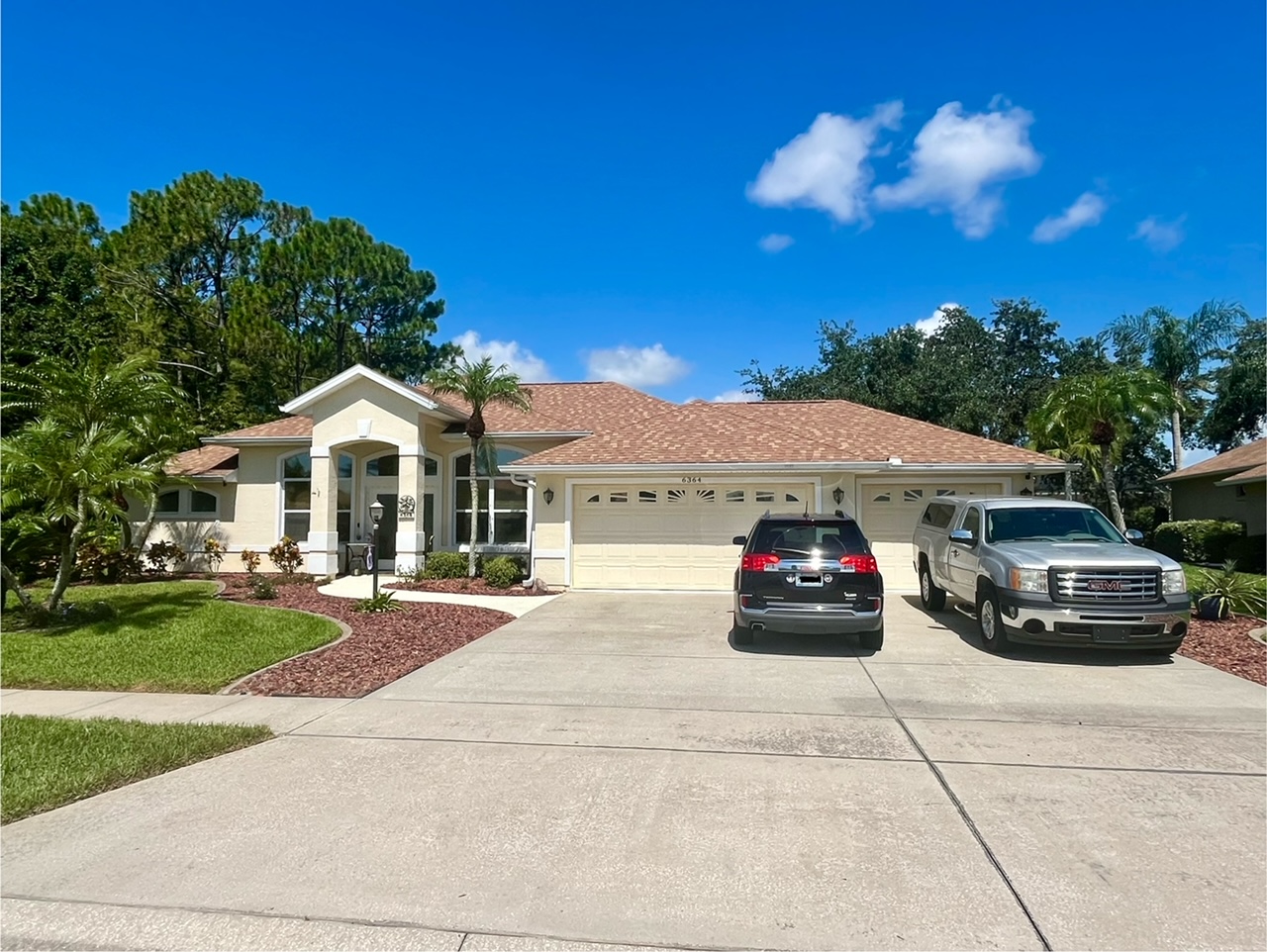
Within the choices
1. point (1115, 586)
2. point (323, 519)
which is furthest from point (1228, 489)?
point (323, 519)

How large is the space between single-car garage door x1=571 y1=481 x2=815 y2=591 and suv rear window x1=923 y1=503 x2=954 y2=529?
237 cm

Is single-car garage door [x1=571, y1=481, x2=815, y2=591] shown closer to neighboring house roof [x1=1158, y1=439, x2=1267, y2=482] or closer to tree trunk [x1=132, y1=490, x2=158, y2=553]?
tree trunk [x1=132, y1=490, x2=158, y2=553]

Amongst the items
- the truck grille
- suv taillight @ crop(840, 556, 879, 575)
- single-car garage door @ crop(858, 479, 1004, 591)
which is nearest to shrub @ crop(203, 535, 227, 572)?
single-car garage door @ crop(858, 479, 1004, 591)

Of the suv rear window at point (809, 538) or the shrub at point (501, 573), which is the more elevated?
the suv rear window at point (809, 538)

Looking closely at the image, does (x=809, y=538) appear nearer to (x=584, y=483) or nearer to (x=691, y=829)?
(x=691, y=829)

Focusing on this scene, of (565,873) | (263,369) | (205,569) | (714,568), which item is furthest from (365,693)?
(263,369)

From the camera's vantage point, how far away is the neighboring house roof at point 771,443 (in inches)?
589

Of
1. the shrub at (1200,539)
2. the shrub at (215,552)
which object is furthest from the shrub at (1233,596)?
the shrub at (215,552)

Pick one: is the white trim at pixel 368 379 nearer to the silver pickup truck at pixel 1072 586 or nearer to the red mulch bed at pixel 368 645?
the red mulch bed at pixel 368 645

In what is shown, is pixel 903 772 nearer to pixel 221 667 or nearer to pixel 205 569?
pixel 221 667

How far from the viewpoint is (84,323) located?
83.0ft

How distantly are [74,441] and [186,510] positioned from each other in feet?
33.5

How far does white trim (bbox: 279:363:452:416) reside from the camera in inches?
678

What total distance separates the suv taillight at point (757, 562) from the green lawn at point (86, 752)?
5.57 metres
